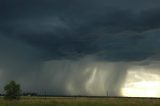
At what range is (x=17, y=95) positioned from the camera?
109688 millimetres

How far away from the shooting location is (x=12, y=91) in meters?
109

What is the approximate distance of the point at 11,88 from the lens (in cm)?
10950

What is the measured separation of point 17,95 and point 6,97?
3.97 metres

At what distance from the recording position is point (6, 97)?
108m

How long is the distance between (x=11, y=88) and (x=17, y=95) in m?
→ 3.38

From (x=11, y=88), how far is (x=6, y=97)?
3671mm

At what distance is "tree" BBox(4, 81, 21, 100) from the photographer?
358 feet

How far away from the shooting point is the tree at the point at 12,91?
109125mm
